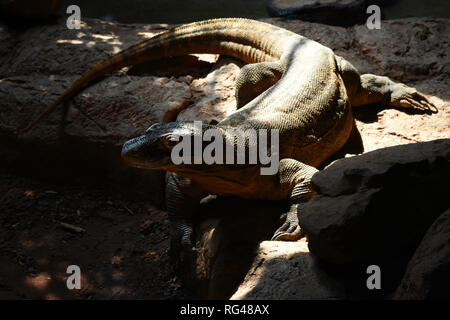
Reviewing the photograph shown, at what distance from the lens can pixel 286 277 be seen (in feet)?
9.84

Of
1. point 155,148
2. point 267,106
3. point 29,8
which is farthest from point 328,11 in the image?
point 155,148

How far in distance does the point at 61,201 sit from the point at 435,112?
170 inches

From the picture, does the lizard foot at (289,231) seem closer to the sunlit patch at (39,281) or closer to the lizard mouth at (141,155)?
the lizard mouth at (141,155)

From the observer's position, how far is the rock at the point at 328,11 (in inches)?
312

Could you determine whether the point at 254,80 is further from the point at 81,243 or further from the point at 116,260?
the point at 81,243

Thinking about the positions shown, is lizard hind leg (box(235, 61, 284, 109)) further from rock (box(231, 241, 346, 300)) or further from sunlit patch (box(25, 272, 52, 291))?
sunlit patch (box(25, 272, 52, 291))

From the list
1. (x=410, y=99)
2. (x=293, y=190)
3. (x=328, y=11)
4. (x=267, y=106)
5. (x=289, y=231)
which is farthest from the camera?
(x=328, y=11)

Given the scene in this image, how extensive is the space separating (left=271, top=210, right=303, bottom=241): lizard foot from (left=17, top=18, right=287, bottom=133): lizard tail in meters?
2.76

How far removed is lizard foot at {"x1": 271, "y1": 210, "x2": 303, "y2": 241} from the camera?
3615 millimetres

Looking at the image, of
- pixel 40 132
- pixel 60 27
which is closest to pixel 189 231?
pixel 40 132

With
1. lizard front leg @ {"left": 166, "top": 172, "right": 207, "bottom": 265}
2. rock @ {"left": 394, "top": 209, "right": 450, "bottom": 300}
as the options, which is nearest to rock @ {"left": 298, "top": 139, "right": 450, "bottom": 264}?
rock @ {"left": 394, "top": 209, "right": 450, "bottom": 300}

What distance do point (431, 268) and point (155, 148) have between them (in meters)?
1.95

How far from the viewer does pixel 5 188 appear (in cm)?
551

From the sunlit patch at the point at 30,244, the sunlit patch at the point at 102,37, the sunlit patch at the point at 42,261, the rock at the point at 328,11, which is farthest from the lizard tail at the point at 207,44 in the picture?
the sunlit patch at the point at 42,261
